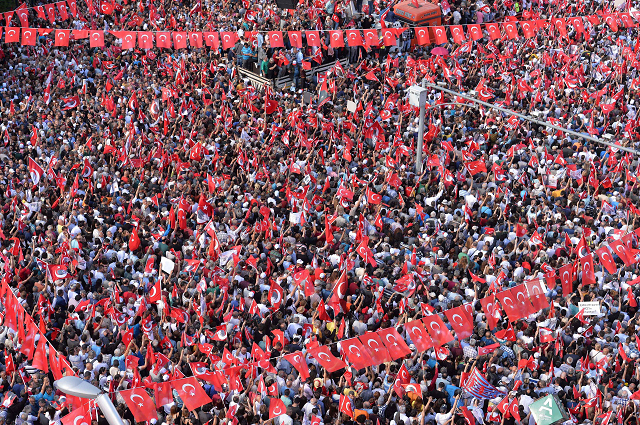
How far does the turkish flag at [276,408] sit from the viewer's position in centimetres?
1747

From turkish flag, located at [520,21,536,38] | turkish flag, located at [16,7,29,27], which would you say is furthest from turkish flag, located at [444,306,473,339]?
turkish flag, located at [16,7,29,27]

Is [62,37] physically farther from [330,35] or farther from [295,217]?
[295,217]

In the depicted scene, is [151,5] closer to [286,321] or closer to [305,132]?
[305,132]

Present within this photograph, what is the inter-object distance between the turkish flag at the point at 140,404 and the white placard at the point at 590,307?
9.54 meters

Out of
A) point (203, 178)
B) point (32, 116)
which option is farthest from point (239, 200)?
point (32, 116)

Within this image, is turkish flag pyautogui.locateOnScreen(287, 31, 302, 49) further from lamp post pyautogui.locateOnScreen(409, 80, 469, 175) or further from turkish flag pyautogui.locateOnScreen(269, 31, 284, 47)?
lamp post pyautogui.locateOnScreen(409, 80, 469, 175)

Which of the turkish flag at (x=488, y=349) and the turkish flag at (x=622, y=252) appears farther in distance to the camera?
the turkish flag at (x=622, y=252)

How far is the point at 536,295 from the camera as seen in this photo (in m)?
20.2

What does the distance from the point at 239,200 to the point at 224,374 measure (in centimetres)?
811

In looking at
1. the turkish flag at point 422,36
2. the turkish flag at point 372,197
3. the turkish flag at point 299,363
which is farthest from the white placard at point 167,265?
the turkish flag at point 422,36

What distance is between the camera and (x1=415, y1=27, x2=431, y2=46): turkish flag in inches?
1308

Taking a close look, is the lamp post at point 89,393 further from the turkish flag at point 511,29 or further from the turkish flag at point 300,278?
the turkish flag at point 511,29

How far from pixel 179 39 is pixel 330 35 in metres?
5.40

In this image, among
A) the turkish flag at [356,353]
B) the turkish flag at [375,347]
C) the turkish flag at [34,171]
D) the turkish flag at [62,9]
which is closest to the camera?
the turkish flag at [356,353]
